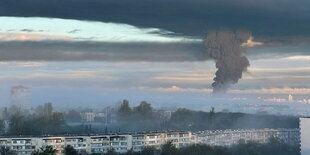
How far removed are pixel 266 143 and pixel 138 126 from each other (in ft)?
64.1

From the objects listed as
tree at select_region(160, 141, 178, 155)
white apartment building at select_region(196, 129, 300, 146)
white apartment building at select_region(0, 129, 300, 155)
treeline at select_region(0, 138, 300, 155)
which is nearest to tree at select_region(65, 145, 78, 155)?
treeline at select_region(0, 138, 300, 155)

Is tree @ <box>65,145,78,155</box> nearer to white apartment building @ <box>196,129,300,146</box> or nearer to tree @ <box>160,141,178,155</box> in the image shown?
tree @ <box>160,141,178,155</box>

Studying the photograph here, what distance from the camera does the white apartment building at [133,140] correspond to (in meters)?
42.5

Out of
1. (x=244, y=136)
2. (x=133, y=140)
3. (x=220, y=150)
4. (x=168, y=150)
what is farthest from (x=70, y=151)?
(x=244, y=136)

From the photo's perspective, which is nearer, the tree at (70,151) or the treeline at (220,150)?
the treeline at (220,150)

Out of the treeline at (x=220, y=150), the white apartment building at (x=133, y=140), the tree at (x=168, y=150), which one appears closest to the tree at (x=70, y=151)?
the treeline at (x=220, y=150)

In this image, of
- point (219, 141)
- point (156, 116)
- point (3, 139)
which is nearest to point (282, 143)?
point (219, 141)

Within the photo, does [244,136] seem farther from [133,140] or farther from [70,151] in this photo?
[70,151]

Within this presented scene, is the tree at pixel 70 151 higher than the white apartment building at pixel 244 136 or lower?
lower

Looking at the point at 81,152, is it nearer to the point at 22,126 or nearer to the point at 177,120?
the point at 22,126

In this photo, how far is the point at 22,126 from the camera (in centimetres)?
5525

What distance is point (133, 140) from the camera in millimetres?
46094

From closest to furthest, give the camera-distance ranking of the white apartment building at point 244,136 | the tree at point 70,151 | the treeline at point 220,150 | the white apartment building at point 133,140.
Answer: the treeline at point 220,150, the tree at point 70,151, the white apartment building at point 133,140, the white apartment building at point 244,136

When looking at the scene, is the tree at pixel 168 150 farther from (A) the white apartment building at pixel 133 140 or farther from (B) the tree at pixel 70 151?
(B) the tree at pixel 70 151
